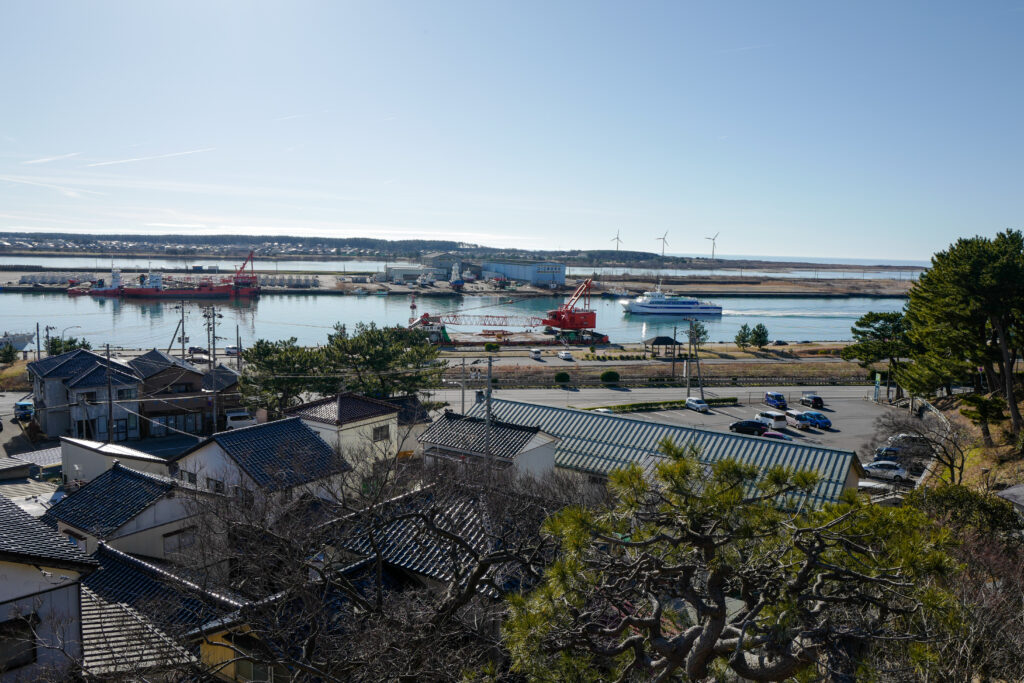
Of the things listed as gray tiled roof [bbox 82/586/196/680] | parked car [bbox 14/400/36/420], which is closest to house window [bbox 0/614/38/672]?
gray tiled roof [bbox 82/586/196/680]

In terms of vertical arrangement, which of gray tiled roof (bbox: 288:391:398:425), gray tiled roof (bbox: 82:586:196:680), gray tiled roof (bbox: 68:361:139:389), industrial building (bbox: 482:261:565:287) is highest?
industrial building (bbox: 482:261:565:287)

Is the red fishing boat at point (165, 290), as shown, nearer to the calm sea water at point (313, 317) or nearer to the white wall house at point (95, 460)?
the calm sea water at point (313, 317)

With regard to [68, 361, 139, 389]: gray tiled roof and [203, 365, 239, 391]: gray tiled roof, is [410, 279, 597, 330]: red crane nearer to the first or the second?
[203, 365, 239, 391]: gray tiled roof

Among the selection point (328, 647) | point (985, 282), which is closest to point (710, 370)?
point (985, 282)

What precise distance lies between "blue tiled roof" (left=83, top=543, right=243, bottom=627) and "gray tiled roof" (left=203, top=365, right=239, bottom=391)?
11.8 meters

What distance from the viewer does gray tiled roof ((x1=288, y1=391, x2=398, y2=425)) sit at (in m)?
11.1

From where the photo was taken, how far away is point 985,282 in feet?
39.8

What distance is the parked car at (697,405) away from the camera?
20.1m

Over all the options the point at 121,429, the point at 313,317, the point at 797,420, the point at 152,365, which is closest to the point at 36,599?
the point at 121,429

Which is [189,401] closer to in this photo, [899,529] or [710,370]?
[899,529]

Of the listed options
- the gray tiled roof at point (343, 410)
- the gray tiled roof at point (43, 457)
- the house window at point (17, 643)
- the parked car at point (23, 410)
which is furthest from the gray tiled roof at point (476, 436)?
the parked car at point (23, 410)

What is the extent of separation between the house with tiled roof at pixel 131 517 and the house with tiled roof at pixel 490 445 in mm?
3293

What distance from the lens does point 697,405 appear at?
20172 millimetres

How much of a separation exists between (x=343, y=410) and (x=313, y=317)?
43.5 metres
